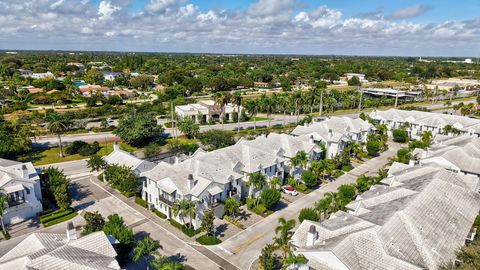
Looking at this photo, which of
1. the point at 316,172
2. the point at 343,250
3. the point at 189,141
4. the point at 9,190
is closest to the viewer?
the point at 343,250

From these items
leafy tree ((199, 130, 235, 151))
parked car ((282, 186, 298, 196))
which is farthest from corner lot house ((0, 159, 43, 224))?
parked car ((282, 186, 298, 196))

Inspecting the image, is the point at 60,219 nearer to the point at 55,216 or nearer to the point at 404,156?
the point at 55,216

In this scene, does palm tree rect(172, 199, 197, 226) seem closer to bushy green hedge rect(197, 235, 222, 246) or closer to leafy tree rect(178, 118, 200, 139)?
bushy green hedge rect(197, 235, 222, 246)

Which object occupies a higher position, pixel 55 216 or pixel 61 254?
pixel 61 254

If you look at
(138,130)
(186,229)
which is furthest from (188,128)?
(186,229)

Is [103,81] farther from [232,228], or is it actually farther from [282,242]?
[282,242]

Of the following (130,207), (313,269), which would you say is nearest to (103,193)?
(130,207)
